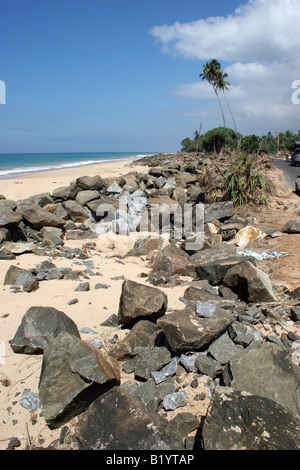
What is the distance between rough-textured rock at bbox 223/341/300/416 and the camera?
8.11 ft

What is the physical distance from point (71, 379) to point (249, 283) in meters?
2.49

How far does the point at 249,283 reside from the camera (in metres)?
4.14

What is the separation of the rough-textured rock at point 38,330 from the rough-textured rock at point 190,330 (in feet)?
3.13

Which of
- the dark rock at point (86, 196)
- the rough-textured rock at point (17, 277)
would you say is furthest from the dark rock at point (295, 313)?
the dark rock at point (86, 196)

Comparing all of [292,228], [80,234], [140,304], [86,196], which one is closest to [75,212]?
[86,196]

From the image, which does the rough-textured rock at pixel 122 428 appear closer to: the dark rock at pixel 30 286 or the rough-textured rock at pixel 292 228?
the dark rock at pixel 30 286

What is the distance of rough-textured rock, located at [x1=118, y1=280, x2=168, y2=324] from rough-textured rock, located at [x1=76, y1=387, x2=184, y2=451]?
109 centimetres

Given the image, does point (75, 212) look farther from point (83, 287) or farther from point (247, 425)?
point (247, 425)

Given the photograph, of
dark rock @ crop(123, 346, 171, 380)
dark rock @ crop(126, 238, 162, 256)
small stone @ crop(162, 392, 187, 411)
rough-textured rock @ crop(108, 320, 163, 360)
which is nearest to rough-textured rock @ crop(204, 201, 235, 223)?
dark rock @ crop(126, 238, 162, 256)

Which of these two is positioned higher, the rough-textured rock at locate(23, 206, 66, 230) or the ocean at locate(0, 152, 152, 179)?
Result: the ocean at locate(0, 152, 152, 179)

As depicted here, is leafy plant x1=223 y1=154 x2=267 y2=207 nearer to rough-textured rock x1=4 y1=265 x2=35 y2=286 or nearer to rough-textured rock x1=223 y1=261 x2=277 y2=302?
rough-textured rock x1=223 y1=261 x2=277 y2=302

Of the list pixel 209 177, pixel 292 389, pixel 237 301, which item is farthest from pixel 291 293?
pixel 209 177

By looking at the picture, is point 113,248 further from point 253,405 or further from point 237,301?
point 253,405
